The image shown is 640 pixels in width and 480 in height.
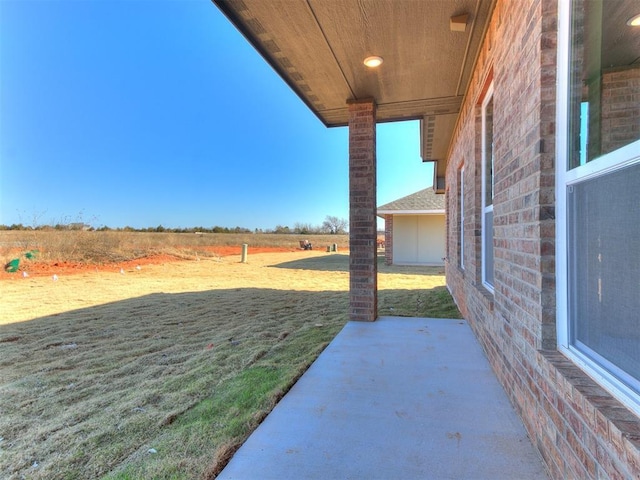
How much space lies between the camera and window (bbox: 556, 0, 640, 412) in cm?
120

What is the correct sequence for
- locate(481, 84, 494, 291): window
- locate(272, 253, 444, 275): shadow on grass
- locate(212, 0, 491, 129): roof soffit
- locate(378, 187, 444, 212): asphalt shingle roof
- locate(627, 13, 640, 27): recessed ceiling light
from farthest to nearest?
locate(378, 187, 444, 212): asphalt shingle roof, locate(272, 253, 444, 275): shadow on grass, locate(481, 84, 494, 291): window, locate(212, 0, 491, 129): roof soffit, locate(627, 13, 640, 27): recessed ceiling light

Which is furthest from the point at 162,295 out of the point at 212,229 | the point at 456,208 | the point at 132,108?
the point at 212,229

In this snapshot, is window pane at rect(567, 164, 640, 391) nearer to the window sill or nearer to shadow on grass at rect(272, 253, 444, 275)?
the window sill

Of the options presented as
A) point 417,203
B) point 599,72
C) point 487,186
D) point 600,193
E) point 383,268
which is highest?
point 417,203

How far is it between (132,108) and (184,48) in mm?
11924

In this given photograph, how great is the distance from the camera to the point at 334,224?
6506cm

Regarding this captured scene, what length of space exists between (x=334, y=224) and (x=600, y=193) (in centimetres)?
6379

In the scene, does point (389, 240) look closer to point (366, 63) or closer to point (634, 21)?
point (366, 63)

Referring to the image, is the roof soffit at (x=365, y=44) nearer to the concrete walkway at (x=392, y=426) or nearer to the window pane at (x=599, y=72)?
the window pane at (x=599, y=72)

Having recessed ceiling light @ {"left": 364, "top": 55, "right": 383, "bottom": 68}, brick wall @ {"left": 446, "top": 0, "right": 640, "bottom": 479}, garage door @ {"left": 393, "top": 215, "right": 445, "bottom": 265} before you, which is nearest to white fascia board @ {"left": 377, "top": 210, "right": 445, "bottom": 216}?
garage door @ {"left": 393, "top": 215, "right": 445, "bottom": 265}

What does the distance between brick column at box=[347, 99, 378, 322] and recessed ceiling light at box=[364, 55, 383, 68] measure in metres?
1.04

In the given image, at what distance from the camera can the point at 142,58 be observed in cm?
1795

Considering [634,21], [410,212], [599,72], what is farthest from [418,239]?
[634,21]

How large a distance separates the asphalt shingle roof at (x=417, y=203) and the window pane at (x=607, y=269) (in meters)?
14.8
